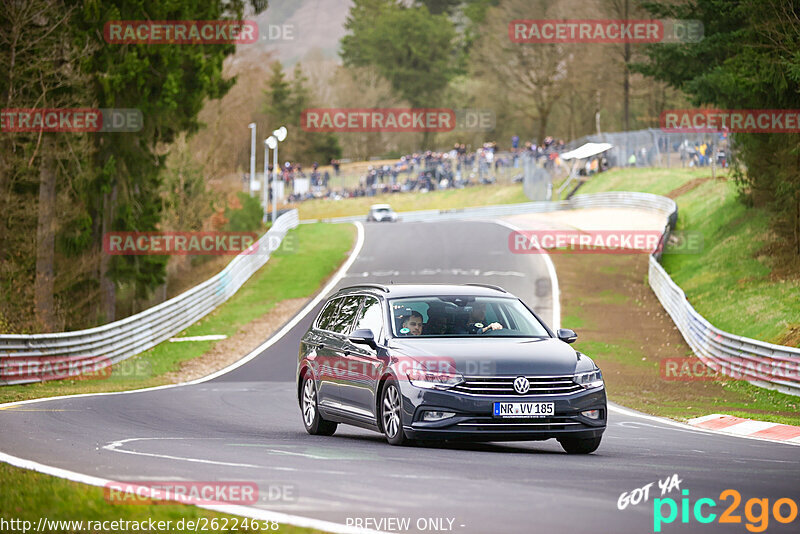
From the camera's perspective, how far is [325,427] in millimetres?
14023

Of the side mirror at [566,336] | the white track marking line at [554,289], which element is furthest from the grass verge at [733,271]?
the side mirror at [566,336]

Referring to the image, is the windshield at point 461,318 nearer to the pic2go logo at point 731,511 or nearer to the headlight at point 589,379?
the headlight at point 589,379

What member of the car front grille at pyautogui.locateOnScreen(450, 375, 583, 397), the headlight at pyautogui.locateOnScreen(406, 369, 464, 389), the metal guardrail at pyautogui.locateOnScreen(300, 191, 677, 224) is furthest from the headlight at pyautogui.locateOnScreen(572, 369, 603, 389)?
the metal guardrail at pyautogui.locateOnScreen(300, 191, 677, 224)

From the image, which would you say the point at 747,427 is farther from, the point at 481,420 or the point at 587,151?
the point at 587,151

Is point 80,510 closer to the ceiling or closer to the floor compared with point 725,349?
closer to the ceiling

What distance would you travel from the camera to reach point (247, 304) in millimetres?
42094

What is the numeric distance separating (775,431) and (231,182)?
238 feet

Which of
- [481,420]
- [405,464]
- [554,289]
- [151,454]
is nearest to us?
[405,464]

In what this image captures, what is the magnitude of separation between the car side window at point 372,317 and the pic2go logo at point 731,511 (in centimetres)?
494

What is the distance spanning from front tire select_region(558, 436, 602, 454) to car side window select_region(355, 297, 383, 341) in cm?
227

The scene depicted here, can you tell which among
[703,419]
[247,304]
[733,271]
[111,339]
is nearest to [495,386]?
[703,419]

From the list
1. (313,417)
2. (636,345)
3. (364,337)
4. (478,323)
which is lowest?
(636,345)

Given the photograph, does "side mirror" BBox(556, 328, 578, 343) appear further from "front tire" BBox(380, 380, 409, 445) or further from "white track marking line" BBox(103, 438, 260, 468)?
"white track marking line" BBox(103, 438, 260, 468)

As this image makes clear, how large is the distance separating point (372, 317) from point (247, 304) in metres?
29.5
